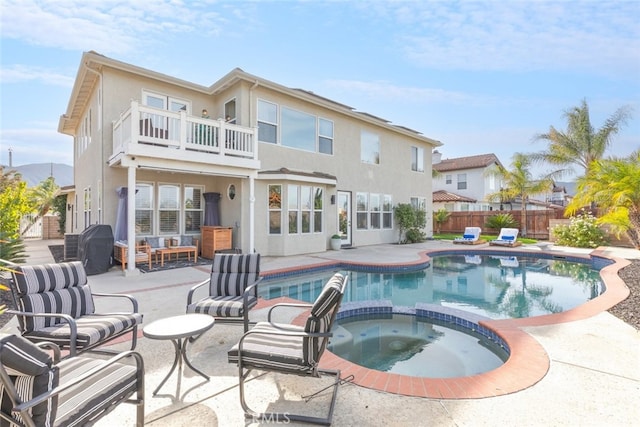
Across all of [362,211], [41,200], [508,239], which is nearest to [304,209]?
[362,211]

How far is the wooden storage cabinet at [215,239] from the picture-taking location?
39.0ft

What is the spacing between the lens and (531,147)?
75.0 ft

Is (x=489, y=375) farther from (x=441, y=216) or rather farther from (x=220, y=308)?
(x=441, y=216)

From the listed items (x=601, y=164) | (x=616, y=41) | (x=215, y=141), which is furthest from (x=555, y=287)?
(x=215, y=141)

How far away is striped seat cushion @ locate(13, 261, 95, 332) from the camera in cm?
378

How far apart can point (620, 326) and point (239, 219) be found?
1087 centimetres

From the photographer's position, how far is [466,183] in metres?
31.6

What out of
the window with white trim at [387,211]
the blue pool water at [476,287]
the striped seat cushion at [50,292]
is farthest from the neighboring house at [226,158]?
the striped seat cushion at [50,292]

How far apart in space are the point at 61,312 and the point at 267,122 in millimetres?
10271

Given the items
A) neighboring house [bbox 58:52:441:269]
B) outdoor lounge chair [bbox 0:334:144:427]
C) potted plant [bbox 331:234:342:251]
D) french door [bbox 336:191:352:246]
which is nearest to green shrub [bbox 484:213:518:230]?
neighboring house [bbox 58:52:441:269]

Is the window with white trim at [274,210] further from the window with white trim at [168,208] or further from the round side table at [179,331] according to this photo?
the round side table at [179,331]

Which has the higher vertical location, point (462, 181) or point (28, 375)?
point (462, 181)

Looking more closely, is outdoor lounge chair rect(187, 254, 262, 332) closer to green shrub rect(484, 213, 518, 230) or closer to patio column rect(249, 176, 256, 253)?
patio column rect(249, 176, 256, 253)

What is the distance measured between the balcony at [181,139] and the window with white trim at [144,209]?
1.50 metres
